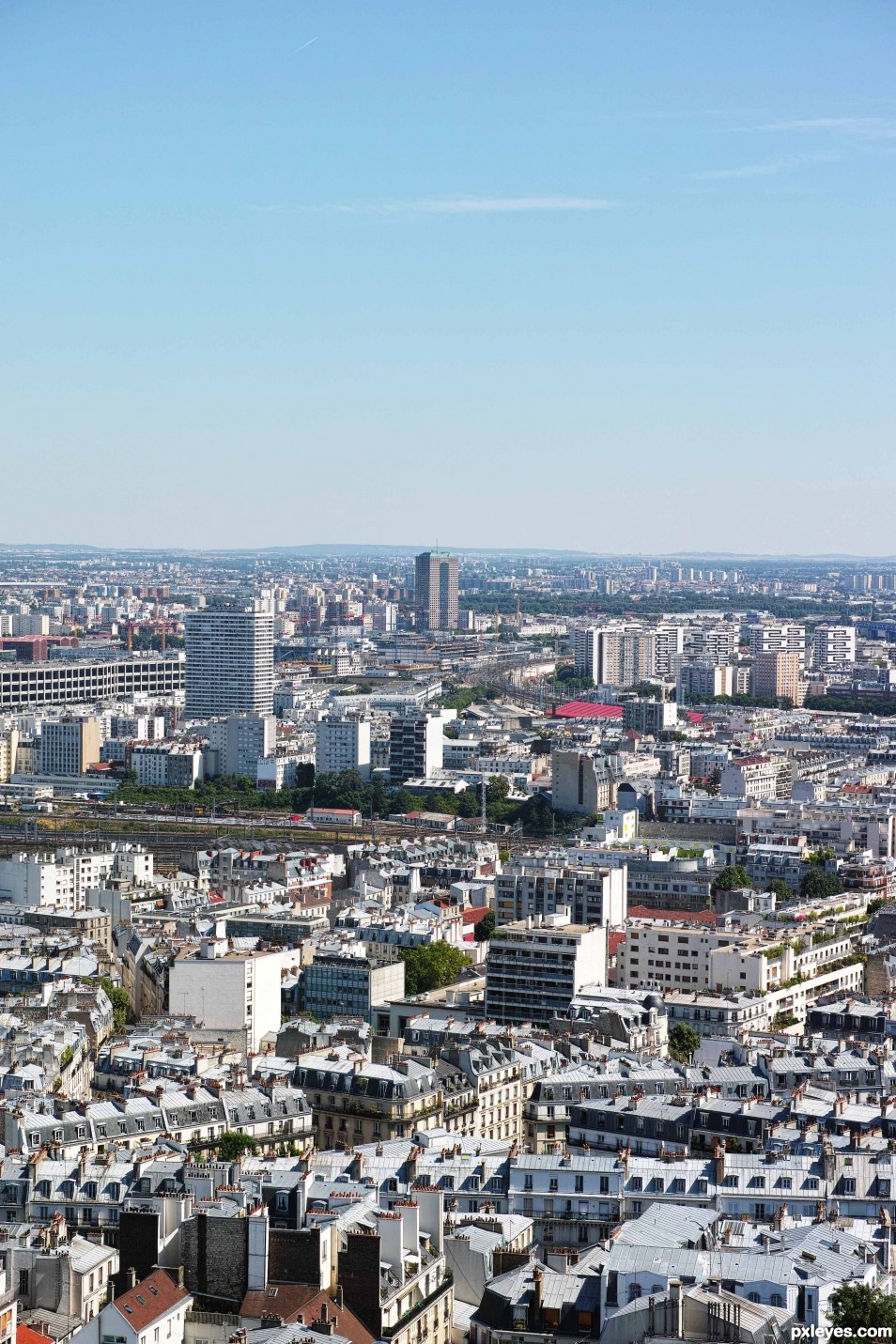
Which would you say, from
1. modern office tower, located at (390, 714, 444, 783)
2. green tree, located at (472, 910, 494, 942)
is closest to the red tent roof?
modern office tower, located at (390, 714, 444, 783)

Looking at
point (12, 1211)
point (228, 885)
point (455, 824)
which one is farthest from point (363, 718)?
point (12, 1211)

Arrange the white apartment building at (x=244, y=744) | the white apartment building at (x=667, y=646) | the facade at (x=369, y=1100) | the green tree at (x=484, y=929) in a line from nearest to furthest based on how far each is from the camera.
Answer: the facade at (x=369, y=1100) < the green tree at (x=484, y=929) < the white apartment building at (x=244, y=744) < the white apartment building at (x=667, y=646)

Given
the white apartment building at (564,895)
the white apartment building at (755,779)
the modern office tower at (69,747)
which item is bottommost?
the modern office tower at (69,747)

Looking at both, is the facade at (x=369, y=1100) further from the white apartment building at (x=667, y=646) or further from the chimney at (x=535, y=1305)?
the white apartment building at (x=667, y=646)

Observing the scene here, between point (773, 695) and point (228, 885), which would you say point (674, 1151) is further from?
point (773, 695)

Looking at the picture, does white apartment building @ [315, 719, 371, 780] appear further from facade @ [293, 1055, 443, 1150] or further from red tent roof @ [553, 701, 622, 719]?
facade @ [293, 1055, 443, 1150]

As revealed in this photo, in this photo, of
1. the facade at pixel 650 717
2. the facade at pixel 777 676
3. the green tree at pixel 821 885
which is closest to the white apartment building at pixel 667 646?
the facade at pixel 777 676

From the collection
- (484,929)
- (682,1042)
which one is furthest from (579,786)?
(682,1042)
